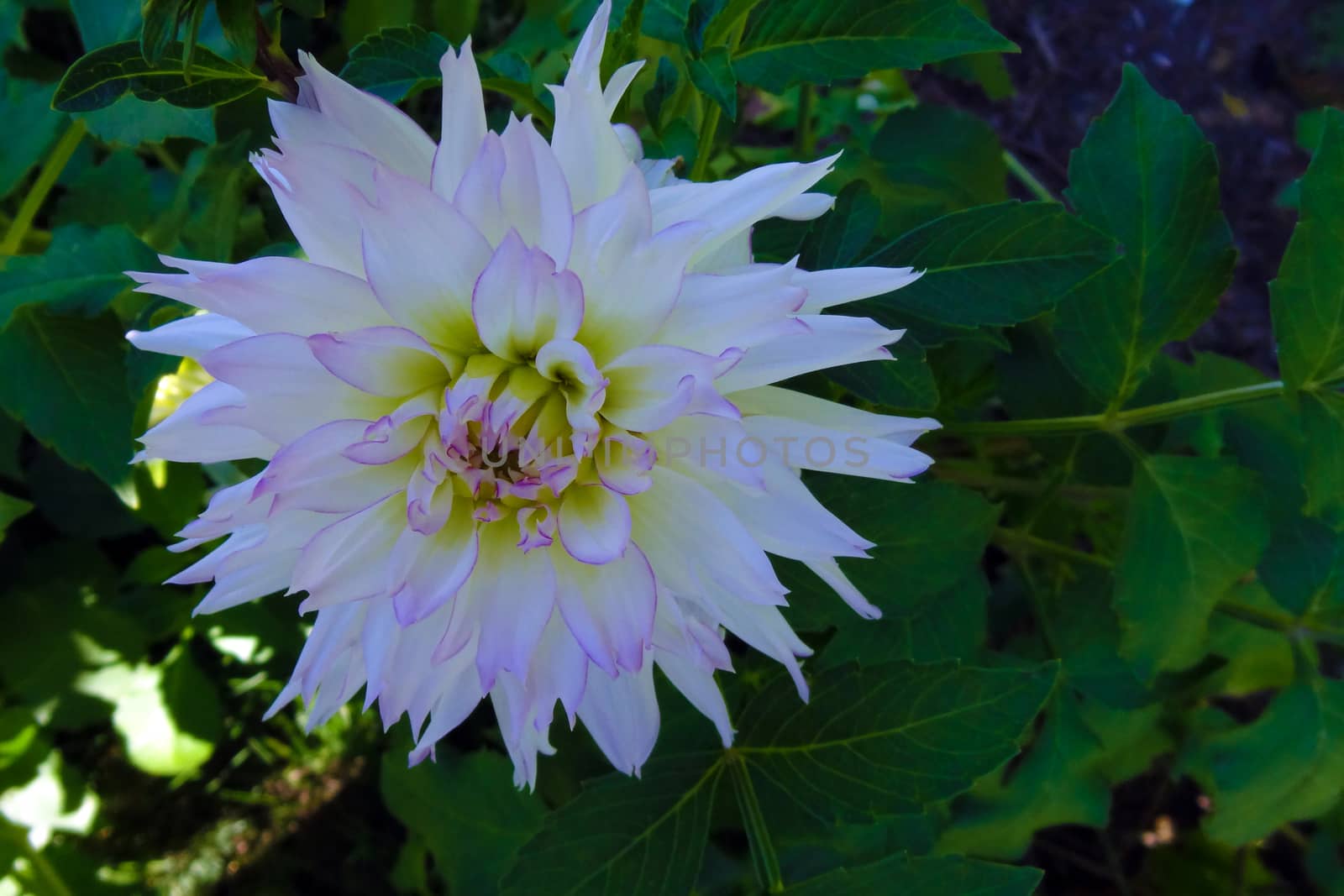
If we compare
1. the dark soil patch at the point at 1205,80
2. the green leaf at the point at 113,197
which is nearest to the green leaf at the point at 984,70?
the dark soil patch at the point at 1205,80

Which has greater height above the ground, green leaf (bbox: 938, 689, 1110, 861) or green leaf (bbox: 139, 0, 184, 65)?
green leaf (bbox: 139, 0, 184, 65)

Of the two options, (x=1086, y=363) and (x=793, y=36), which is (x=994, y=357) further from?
(x=793, y=36)

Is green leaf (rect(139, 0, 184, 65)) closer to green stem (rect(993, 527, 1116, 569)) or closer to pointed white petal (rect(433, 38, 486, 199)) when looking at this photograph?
pointed white petal (rect(433, 38, 486, 199))

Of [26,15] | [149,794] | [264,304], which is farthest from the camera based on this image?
[149,794]

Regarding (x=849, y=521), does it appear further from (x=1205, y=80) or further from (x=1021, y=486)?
(x=1205, y=80)

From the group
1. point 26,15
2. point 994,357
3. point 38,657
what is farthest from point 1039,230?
point 26,15

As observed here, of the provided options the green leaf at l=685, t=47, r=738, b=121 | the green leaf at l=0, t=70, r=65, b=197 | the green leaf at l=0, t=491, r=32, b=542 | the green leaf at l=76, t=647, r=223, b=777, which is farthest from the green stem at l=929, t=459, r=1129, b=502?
the green leaf at l=76, t=647, r=223, b=777

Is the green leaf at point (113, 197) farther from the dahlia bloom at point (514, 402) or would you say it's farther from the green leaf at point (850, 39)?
the green leaf at point (850, 39)
